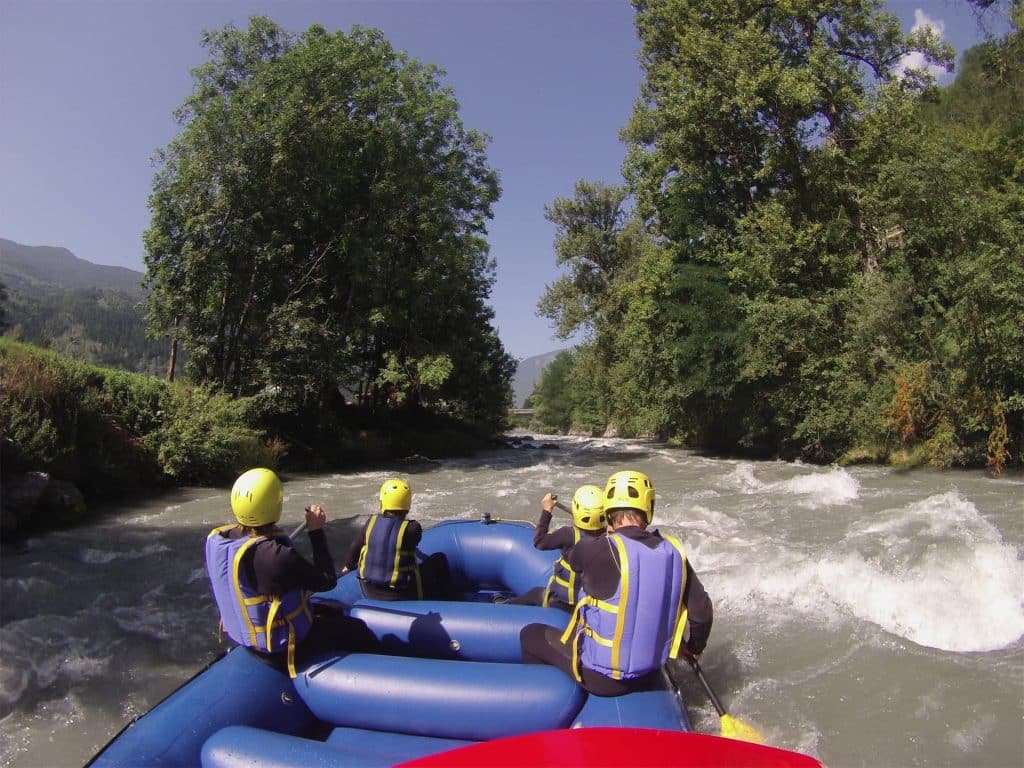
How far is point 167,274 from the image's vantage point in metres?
15.0

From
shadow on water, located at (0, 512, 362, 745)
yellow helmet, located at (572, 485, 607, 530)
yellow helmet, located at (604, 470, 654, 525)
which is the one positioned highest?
yellow helmet, located at (604, 470, 654, 525)

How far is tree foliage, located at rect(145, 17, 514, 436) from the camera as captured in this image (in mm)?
15008

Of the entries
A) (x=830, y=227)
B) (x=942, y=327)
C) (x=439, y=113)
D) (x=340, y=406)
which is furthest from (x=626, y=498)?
(x=340, y=406)

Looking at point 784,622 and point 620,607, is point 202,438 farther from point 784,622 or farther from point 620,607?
point 620,607

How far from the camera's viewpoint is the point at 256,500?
10.1 ft

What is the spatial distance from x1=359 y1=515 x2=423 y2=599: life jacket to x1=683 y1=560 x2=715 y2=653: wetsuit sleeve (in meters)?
2.17

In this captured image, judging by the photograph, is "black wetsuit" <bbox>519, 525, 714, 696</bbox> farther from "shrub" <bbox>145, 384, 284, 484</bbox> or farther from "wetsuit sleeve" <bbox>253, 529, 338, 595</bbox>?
"shrub" <bbox>145, 384, 284, 484</bbox>

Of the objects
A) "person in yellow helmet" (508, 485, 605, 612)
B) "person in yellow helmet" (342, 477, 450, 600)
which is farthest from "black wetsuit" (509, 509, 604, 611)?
"person in yellow helmet" (342, 477, 450, 600)

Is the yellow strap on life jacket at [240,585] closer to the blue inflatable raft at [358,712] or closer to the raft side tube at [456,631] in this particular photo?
the blue inflatable raft at [358,712]

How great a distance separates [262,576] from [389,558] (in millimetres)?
1500

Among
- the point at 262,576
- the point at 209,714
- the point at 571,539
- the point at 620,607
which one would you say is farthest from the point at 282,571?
the point at 571,539

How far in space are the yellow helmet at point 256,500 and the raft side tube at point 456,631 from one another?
108 cm

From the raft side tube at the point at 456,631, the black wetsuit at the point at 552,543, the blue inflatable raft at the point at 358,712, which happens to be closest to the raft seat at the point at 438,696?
the blue inflatable raft at the point at 358,712

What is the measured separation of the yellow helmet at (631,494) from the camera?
3025 mm
